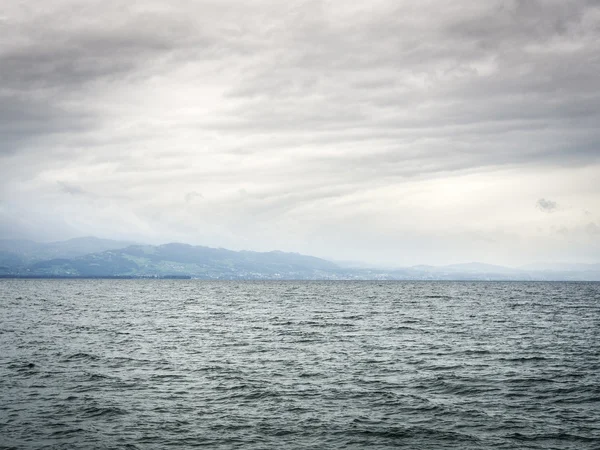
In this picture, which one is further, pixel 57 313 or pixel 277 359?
pixel 57 313

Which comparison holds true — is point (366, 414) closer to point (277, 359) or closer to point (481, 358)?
point (277, 359)

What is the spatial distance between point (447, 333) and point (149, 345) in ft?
130

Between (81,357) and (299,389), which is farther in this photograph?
(81,357)

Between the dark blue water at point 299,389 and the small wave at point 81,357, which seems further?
the small wave at point 81,357

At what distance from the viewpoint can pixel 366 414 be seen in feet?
110

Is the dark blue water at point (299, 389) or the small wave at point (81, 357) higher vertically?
the dark blue water at point (299, 389)

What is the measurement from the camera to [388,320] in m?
96.2

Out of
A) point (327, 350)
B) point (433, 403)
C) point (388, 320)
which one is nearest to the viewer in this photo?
point (433, 403)

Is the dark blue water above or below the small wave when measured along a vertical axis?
above

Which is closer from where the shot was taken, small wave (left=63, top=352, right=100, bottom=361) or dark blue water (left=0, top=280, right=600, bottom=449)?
dark blue water (left=0, top=280, right=600, bottom=449)

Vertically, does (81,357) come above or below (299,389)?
below

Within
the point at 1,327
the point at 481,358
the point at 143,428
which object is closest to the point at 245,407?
the point at 143,428

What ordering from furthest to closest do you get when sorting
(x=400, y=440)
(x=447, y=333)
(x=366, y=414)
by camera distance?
(x=447, y=333) → (x=366, y=414) → (x=400, y=440)

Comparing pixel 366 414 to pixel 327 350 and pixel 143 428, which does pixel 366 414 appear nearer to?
pixel 143 428
